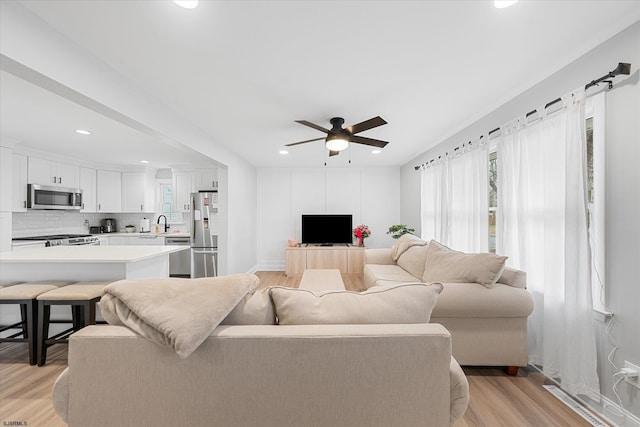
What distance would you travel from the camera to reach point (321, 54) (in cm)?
194

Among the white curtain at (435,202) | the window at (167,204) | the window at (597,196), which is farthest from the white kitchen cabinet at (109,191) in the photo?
the window at (597,196)

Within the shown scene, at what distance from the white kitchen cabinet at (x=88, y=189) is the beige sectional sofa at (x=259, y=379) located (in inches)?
231

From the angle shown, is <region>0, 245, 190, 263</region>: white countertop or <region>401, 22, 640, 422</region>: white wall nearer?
<region>401, 22, 640, 422</region>: white wall

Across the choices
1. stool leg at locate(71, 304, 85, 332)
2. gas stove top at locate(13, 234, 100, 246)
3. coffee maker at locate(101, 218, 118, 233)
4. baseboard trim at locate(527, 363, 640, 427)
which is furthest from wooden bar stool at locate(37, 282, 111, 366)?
coffee maker at locate(101, 218, 118, 233)

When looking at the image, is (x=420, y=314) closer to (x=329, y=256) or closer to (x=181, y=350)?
(x=181, y=350)

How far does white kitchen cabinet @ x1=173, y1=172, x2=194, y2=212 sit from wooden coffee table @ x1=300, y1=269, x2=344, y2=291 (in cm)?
370

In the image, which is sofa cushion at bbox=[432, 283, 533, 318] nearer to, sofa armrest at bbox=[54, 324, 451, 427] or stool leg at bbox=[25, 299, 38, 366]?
sofa armrest at bbox=[54, 324, 451, 427]

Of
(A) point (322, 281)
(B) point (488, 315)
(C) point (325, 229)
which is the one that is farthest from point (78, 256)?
(C) point (325, 229)

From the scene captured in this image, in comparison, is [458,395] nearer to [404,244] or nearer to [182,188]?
[404,244]

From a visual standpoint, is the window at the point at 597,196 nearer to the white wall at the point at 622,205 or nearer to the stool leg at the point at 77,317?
the white wall at the point at 622,205

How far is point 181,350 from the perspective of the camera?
112cm

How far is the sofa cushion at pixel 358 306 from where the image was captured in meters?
1.34

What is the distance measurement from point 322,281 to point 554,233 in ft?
7.48

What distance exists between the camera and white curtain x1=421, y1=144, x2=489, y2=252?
3074 millimetres
